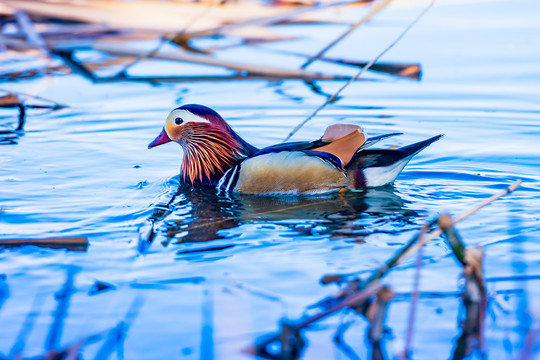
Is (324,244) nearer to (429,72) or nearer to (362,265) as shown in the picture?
(362,265)

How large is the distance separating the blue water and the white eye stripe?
1.50 feet

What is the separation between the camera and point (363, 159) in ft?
17.2

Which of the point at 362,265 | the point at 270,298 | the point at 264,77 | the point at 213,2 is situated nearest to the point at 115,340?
the point at 270,298

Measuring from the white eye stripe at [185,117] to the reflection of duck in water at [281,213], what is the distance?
679 mm

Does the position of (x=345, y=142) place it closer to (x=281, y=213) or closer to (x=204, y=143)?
(x=281, y=213)

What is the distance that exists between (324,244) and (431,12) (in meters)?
7.40

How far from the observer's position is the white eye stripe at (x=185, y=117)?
19.0 ft

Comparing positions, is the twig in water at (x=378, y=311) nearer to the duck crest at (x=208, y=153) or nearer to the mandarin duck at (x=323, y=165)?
the mandarin duck at (x=323, y=165)

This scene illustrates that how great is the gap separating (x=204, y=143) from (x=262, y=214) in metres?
1.39

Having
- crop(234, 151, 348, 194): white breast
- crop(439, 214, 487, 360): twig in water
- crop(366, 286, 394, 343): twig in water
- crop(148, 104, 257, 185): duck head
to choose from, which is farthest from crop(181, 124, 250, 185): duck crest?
crop(366, 286, 394, 343): twig in water

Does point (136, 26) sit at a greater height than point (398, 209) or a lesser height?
greater

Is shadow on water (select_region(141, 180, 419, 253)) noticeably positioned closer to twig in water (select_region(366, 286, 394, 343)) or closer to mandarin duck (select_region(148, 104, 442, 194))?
mandarin duck (select_region(148, 104, 442, 194))

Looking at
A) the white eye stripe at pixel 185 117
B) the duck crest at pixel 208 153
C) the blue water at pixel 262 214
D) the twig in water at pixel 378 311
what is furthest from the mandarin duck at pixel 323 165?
the twig in water at pixel 378 311

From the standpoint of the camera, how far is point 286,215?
186 inches
